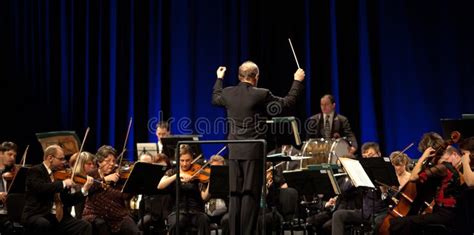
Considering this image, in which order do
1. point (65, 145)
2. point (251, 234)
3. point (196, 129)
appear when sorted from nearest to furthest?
1. point (251, 234)
2. point (65, 145)
3. point (196, 129)

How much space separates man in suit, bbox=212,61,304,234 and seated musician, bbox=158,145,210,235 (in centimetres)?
146

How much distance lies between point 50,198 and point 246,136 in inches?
91.5

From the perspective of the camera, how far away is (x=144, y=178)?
23.1 feet

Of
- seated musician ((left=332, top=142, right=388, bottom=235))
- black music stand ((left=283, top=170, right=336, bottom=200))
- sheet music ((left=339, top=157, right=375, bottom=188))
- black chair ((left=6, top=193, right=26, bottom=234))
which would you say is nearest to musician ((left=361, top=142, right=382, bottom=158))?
seated musician ((left=332, top=142, right=388, bottom=235))

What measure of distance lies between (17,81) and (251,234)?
22.6 feet

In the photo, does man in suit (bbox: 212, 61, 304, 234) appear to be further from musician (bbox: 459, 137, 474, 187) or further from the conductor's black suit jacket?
musician (bbox: 459, 137, 474, 187)

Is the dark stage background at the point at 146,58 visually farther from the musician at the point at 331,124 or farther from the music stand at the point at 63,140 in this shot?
the music stand at the point at 63,140

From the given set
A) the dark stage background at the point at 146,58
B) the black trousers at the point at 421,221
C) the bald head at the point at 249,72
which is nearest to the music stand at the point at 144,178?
the bald head at the point at 249,72

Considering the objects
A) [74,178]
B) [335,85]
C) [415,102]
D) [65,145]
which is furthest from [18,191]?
[415,102]

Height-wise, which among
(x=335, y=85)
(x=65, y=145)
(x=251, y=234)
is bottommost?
(x=251, y=234)

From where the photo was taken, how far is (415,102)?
1038 centimetres

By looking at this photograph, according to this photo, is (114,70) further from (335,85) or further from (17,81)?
(335,85)

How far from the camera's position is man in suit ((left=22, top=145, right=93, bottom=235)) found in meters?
7.02

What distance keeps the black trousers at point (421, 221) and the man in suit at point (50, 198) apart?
3.10m
